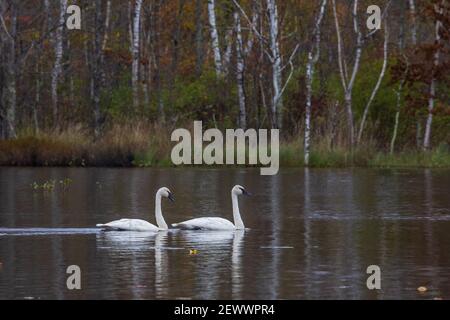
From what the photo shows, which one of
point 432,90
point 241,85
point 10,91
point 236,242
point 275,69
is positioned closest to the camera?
point 236,242

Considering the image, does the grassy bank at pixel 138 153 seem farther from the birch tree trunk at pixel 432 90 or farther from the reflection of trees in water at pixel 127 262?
the reflection of trees in water at pixel 127 262

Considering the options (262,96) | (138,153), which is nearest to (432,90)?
(262,96)

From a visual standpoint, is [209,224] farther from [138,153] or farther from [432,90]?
[432,90]

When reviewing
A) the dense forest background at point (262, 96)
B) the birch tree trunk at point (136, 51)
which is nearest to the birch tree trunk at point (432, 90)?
the dense forest background at point (262, 96)

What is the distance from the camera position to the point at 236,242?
19.0 m

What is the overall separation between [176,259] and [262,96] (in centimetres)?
2769

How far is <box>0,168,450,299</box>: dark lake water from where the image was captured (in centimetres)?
1440

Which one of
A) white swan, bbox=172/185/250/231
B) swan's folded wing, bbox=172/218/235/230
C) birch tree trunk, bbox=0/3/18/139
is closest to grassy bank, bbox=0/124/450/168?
birch tree trunk, bbox=0/3/18/139

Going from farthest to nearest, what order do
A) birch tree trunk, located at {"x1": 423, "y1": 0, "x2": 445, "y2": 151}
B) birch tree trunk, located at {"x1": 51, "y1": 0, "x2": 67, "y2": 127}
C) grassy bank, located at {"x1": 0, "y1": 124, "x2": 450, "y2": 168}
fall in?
birch tree trunk, located at {"x1": 51, "y1": 0, "x2": 67, "y2": 127} → birch tree trunk, located at {"x1": 423, "y1": 0, "x2": 445, "y2": 151} → grassy bank, located at {"x1": 0, "y1": 124, "x2": 450, "y2": 168}

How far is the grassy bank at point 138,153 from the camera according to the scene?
1532 inches

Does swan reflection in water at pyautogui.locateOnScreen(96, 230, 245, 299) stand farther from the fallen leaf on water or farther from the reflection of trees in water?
the fallen leaf on water

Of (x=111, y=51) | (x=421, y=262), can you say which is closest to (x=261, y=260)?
(x=421, y=262)

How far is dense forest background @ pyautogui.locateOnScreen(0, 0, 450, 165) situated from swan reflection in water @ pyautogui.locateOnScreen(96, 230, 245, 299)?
19089 millimetres

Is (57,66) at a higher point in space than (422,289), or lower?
higher
